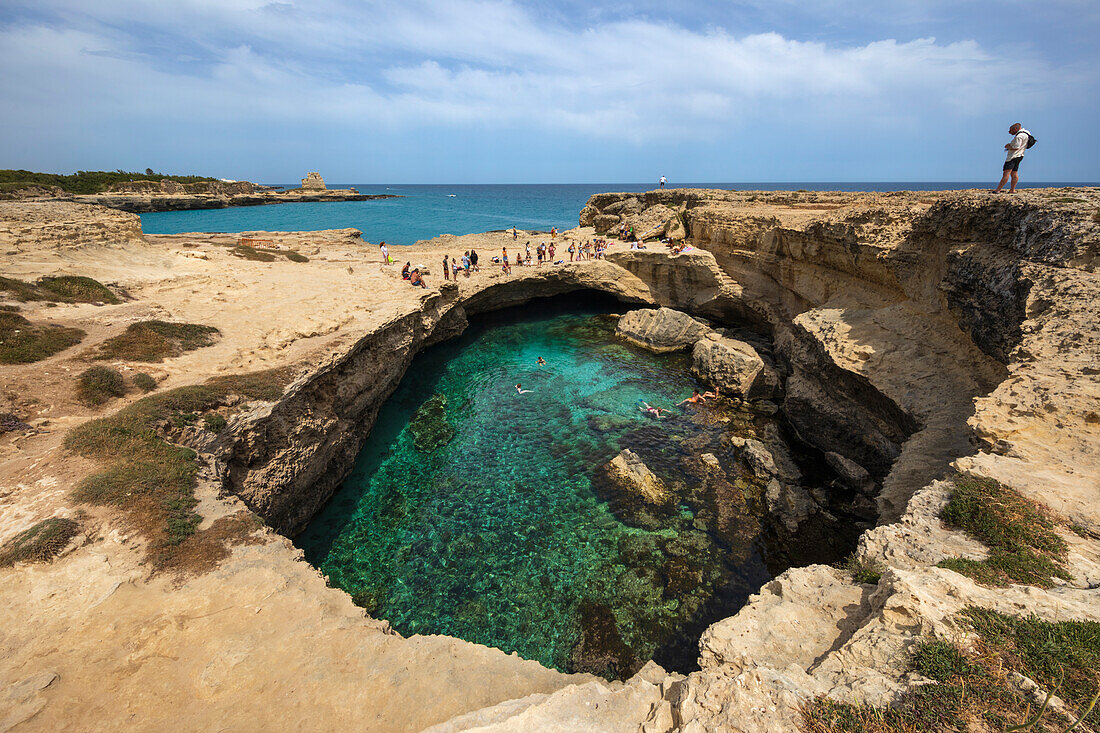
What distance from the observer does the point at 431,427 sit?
16.2 meters

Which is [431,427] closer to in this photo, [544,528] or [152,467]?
[544,528]

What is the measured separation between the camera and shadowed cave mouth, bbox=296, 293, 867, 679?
31.0 feet

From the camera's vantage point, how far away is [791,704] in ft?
12.8

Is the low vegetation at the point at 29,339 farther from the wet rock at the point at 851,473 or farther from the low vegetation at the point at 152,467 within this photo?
the wet rock at the point at 851,473

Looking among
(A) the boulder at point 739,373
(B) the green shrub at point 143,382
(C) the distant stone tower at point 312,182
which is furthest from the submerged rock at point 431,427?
(C) the distant stone tower at point 312,182

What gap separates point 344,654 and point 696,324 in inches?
864

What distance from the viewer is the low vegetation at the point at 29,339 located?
402 inches

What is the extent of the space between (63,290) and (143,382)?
834cm

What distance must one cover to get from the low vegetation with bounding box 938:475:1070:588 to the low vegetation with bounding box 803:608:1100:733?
3.47 ft

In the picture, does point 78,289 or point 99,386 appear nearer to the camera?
point 99,386

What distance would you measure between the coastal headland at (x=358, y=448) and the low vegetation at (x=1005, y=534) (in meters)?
0.04

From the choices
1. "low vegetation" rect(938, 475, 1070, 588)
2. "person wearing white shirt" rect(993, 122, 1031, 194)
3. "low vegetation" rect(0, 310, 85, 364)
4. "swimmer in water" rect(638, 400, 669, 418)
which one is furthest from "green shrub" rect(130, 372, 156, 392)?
"person wearing white shirt" rect(993, 122, 1031, 194)

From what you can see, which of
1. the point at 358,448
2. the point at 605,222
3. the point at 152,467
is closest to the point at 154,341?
the point at 152,467

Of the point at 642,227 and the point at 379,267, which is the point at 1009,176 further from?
the point at 379,267
